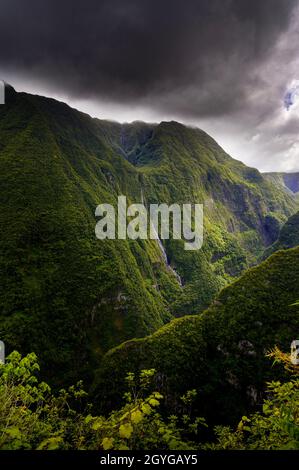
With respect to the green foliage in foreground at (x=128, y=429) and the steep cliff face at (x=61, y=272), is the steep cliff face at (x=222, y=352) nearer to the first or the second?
the steep cliff face at (x=61, y=272)

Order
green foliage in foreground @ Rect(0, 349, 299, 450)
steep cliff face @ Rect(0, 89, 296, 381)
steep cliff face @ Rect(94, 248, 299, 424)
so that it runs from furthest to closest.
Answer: steep cliff face @ Rect(0, 89, 296, 381) < steep cliff face @ Rect(94, 248, 299, 424) < green foliage in foreground @ Rect(0, 349, 299, 450)

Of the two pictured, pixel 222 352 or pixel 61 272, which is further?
pixel 61 272

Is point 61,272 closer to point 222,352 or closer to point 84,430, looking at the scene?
point 222,352

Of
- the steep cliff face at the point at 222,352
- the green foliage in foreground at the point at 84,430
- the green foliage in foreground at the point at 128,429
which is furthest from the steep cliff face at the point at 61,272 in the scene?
the green foliage in foreground at the point at 128,429

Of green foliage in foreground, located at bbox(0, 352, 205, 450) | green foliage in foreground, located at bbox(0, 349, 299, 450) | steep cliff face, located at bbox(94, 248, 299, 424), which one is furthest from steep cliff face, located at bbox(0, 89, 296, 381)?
green foliage in foreground, located at bbox(0, 349, 299, 450)

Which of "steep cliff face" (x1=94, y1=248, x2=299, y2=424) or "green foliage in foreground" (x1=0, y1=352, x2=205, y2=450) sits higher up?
"green foliage in foreground" (x1=0, y1=352, x2=205, y2=450)

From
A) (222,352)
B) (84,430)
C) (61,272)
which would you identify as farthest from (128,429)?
(61,272)

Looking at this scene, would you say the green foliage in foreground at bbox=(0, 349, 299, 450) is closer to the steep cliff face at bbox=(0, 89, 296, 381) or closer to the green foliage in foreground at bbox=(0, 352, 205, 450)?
the green foliage in foreground at bbox=(0, 352, 205, 450)
